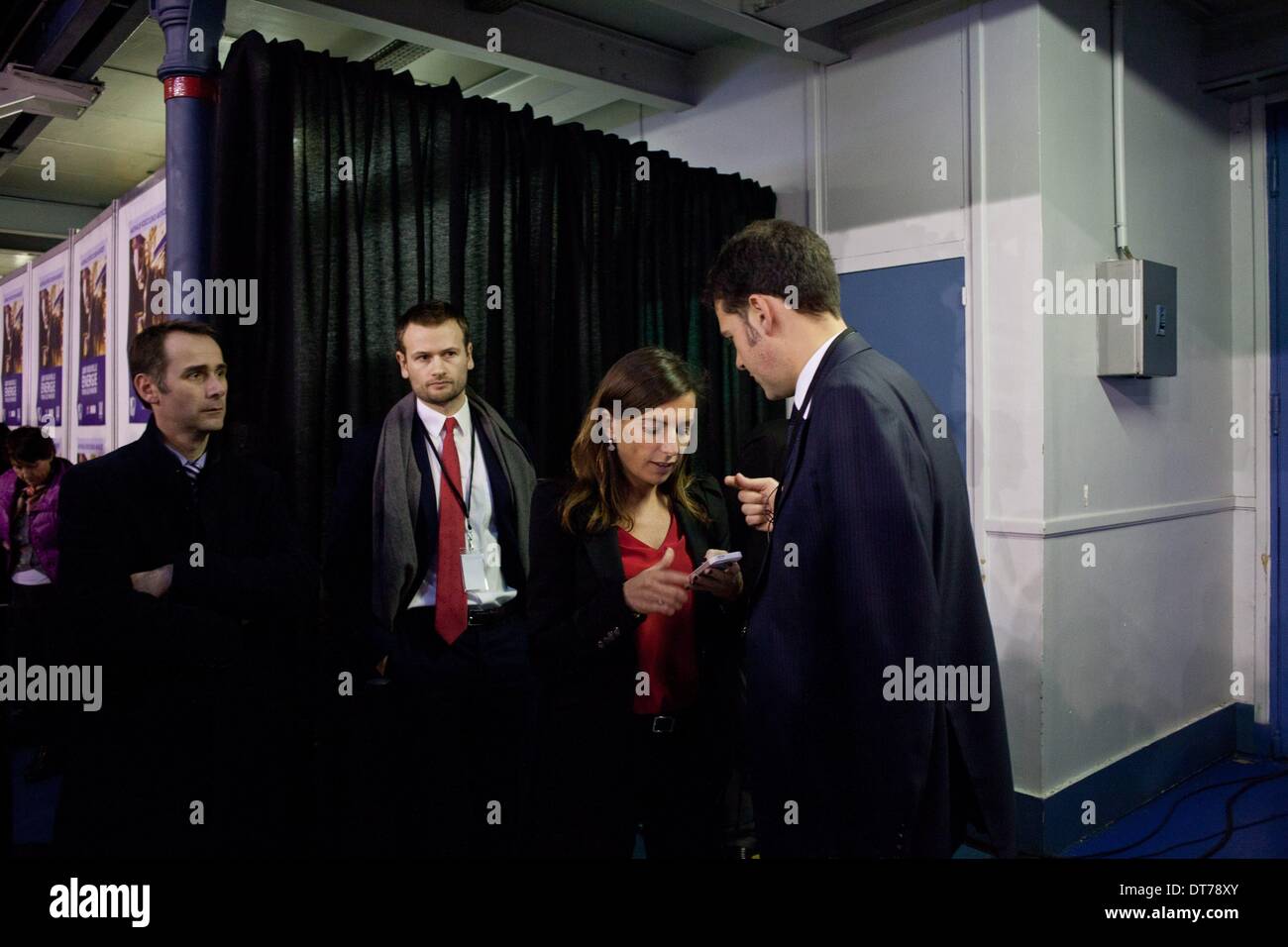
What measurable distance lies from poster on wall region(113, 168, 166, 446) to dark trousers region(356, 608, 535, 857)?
2.45 metres

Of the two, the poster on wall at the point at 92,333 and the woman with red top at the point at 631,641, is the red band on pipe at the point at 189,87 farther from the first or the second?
the poster on wall at the point at 92,333

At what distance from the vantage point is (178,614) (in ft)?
6.76

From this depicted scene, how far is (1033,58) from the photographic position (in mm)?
3129

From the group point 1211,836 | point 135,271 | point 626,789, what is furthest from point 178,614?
point 1211,836

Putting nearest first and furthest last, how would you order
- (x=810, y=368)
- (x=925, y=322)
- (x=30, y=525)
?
(x=810, y=368)
(x=925, y=322)
(x=30, y=525)

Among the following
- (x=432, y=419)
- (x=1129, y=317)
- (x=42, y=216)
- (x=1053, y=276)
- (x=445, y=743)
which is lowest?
(x=445, y=743)

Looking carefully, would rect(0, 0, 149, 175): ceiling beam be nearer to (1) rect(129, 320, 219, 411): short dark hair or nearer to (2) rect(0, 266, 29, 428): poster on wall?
(1) rect(129, 320, 219, 411): short dark hair

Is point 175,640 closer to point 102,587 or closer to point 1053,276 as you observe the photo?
point 102,587

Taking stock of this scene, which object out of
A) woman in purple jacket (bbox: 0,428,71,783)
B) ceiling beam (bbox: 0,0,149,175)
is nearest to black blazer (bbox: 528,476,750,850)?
ceiling beam (bbox: 0,0,149,175)

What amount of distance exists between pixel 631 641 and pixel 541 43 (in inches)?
111

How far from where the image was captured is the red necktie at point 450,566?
7.79 feet

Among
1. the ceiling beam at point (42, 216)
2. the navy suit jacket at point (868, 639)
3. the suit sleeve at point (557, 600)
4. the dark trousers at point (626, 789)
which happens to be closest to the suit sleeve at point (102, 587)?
the suit sleeve at point (557, 600)

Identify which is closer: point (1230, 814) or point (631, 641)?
point (631, 641)

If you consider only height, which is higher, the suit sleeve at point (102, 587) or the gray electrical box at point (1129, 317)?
the gray electrical box at point (1129, 317)
